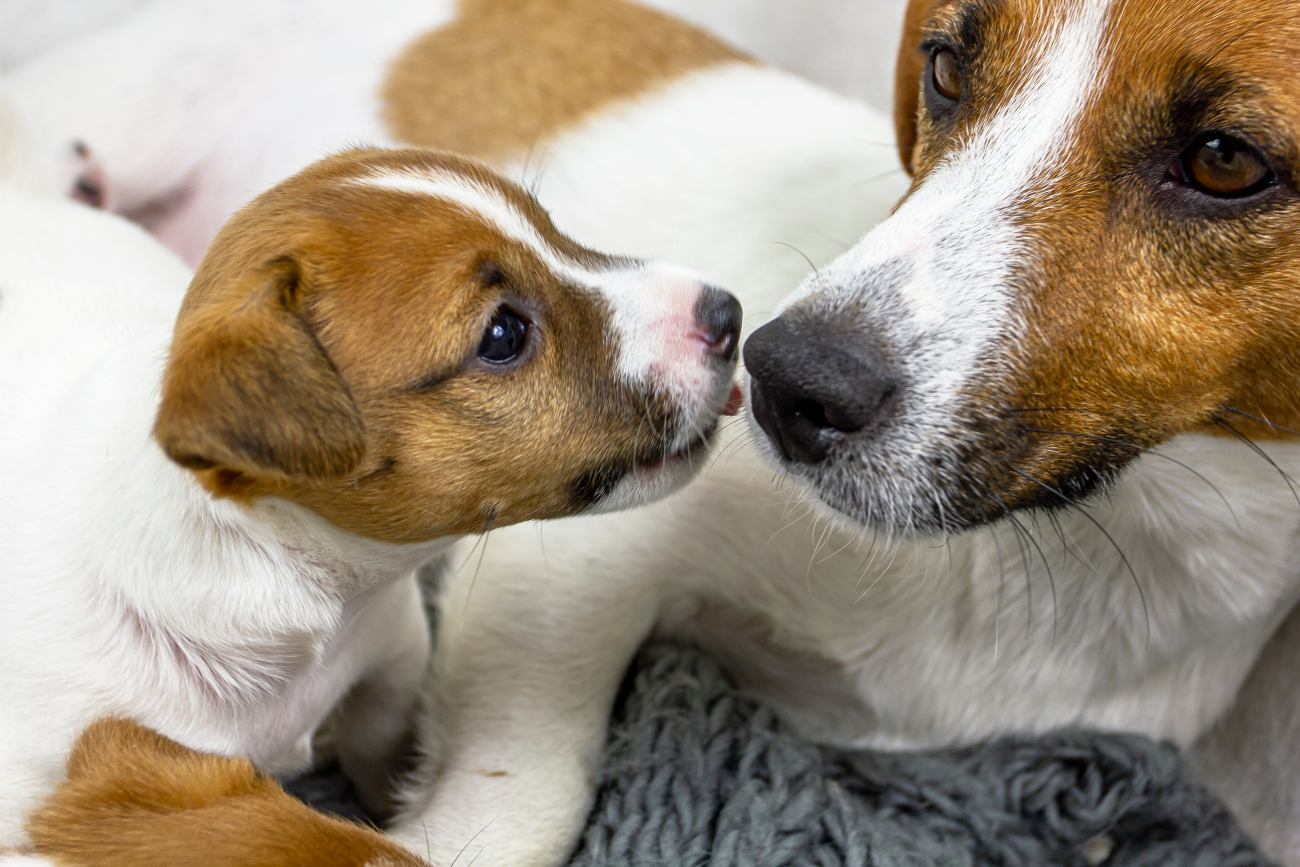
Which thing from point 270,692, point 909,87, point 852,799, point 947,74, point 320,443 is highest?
point 947,74

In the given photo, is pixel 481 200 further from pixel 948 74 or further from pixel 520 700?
pixel 520 700

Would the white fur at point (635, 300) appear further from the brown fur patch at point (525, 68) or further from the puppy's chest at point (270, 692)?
the brown fur patch at point (525, 68)

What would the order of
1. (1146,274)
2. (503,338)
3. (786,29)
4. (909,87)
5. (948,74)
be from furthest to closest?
(786,29) < (909,87) < (948,74) < (503,338) < (1146,274)

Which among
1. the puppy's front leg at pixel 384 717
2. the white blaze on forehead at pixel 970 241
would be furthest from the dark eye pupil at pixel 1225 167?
the puppy's front leg at pixel 384 717

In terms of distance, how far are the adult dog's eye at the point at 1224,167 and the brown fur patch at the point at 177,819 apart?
3.59 ft

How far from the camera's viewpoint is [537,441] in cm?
138

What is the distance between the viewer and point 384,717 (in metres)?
1.86

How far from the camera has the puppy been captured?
51.4 inches

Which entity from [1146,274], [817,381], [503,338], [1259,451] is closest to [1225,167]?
[1146,274]

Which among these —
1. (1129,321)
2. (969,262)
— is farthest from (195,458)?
(1129,321)

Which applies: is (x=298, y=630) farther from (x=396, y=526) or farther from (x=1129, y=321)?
(x=1129, y=321)

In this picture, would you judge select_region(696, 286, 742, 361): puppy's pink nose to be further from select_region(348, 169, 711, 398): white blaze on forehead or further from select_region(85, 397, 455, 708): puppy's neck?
select_region(85, 397, 455, 708): puppy's neck

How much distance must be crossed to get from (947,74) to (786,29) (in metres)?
1.72

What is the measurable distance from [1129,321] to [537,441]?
2.15 ft
